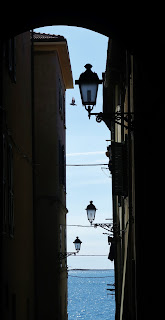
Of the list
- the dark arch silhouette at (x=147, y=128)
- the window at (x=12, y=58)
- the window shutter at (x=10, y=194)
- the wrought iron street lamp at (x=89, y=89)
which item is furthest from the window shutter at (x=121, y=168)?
the wrought iron street lamp at (x=89, y=89)

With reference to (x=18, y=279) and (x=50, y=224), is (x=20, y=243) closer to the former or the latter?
(x=18, y=279)

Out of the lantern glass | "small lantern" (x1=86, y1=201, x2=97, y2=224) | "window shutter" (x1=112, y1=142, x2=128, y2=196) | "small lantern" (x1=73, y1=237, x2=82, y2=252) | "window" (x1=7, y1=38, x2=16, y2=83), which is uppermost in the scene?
"window" (x1=7, y1=38, x2=16, y2=83)

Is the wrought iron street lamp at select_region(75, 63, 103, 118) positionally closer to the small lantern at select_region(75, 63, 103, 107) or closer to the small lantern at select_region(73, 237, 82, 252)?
the small lantern at select_region(75, 63, 103, 107)

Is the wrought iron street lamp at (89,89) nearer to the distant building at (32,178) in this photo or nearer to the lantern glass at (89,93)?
the lantern glass at (89,93)

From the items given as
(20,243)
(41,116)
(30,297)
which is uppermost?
(41,116)

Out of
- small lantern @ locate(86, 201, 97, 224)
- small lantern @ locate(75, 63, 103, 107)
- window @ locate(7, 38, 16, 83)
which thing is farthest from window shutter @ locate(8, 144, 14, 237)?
small lantern @ locate(86, 201, 97, 224)

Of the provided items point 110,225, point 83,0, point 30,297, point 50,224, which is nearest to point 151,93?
point 83,0

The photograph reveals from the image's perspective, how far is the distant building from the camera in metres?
14.5

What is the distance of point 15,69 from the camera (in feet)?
53.3

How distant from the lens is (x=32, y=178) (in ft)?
66.7

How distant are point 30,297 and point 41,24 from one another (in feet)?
24.7

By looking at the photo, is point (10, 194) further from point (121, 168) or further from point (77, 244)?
point (77, 244)

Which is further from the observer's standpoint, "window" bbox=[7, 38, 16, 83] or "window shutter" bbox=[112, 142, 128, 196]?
"window shutter" bbox=[112, 142, 128, 196]

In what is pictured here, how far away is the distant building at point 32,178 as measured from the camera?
14.5m
